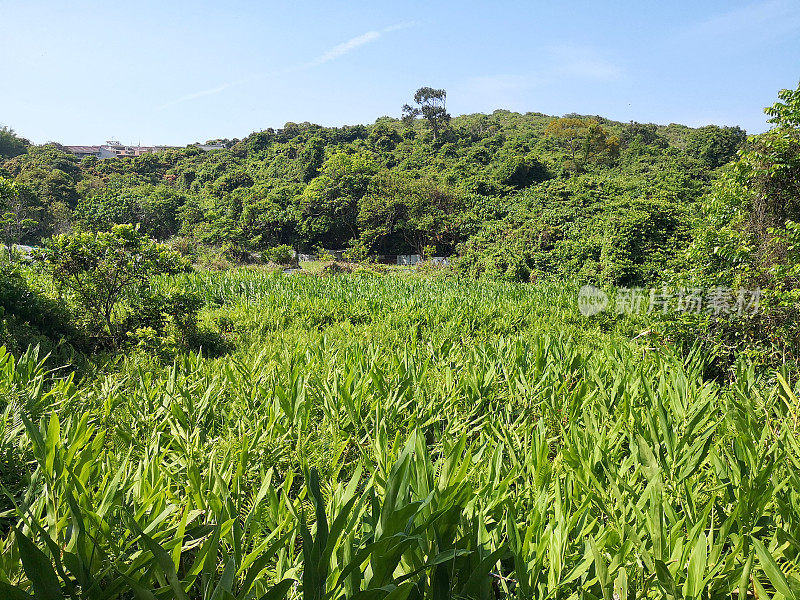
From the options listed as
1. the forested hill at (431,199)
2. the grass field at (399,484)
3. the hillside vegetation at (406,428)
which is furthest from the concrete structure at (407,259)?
the grass field at (399,484)

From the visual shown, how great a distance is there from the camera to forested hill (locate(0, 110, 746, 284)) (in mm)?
15023

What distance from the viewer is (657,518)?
1.52 meters

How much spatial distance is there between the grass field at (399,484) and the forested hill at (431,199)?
6510mm

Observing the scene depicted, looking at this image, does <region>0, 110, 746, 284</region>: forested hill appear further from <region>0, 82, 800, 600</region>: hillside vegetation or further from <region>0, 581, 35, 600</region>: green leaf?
<region>0, 581, 35, 600</region>: green leaf

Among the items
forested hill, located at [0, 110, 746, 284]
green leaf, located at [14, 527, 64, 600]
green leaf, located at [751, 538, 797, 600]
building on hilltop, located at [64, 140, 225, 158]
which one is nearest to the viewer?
green leaf, located at [14, 527, 64, 600]

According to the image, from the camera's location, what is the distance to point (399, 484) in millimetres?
1391

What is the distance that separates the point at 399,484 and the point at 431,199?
22922 mm

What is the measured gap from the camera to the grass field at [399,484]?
1.26 metres

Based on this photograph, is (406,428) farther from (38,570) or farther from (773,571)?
(38,570)

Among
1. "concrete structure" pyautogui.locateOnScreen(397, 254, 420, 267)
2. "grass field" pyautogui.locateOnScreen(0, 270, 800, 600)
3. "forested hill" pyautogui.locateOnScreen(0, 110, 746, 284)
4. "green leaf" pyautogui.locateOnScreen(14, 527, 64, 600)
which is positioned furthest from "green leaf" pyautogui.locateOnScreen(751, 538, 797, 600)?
"concrete structure" pyautogui.locateOnScreen(397, 254, 420, 267)

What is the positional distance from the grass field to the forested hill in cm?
651

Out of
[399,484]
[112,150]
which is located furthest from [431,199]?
[112,150]

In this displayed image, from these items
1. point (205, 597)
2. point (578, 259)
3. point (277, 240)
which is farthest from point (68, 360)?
point (277, 240)

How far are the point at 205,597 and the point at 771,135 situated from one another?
574 centimetres
